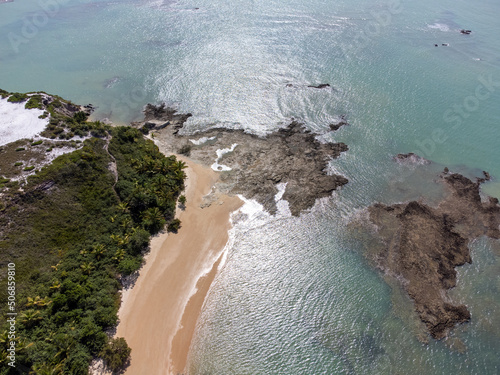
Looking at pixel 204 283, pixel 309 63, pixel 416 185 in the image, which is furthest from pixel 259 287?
pixel 309 63

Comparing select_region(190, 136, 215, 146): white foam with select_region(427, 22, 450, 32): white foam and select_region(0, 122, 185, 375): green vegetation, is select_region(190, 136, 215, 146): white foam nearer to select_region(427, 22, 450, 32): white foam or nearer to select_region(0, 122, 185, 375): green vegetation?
select_region(0, 122, 185, 375): green vegetation

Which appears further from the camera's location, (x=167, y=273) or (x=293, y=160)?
(x=293, y=160)

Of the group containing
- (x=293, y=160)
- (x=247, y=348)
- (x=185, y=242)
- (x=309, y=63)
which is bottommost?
(x=247, y=348)

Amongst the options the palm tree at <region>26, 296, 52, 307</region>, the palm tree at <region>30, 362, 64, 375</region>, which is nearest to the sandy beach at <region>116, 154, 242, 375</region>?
the palm tree at <region>30, 362, 64, 375</region>

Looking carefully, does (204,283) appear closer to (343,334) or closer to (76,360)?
(76,360)

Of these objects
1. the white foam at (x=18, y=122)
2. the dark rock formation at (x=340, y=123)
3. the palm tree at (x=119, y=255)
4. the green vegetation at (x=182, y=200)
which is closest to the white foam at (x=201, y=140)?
the green vegetation at (x=182, y=200)

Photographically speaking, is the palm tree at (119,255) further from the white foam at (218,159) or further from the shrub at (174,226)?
the white foam at (218,159)
